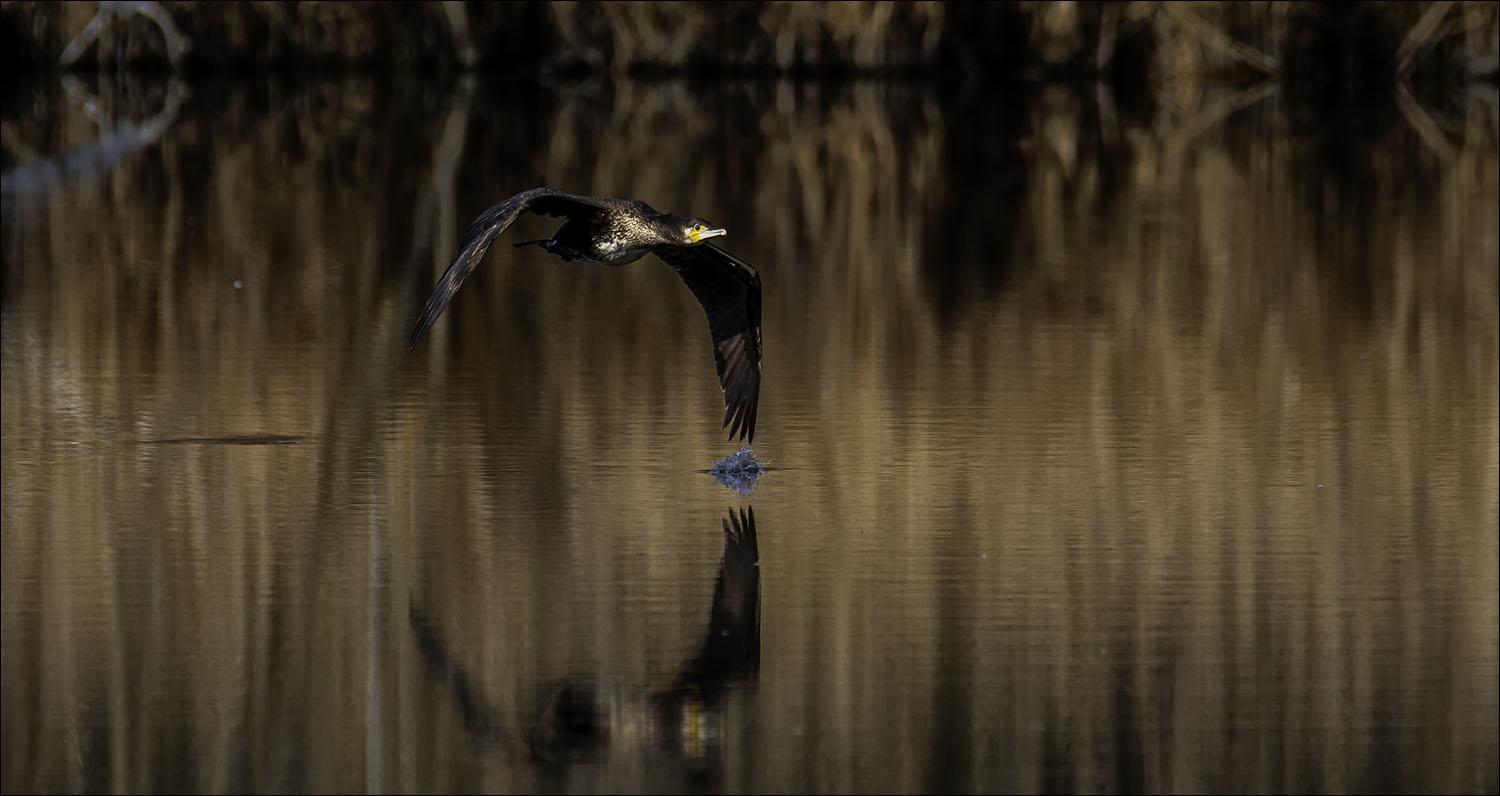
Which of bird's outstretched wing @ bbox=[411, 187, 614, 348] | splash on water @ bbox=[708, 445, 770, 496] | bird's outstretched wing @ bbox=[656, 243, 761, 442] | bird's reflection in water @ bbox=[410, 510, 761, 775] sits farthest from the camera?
bird's outstretched wing @ bbox=[656, 243, 761, 442]

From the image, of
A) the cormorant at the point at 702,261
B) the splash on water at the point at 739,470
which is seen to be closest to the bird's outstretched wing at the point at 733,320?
the cormorant at the point at 702,261

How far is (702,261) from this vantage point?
9992 millimetres

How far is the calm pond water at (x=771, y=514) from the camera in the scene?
6.30 meters

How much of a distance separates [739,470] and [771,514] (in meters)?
0.67

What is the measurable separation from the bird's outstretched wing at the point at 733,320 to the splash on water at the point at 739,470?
0.12m

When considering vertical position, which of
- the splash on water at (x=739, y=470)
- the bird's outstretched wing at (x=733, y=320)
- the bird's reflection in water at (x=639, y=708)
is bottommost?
the bird's reflection in water at (x=639, y=708)

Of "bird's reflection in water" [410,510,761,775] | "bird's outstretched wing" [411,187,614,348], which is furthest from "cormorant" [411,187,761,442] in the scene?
"bird's reflection in water" [410,510,761,775]

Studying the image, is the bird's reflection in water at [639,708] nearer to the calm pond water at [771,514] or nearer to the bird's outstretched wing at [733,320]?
the calm pond water at [771,514]

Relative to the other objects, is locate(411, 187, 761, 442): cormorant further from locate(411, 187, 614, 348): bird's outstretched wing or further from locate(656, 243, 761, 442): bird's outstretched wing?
locate(411, 187, 614, 348): bird's outstretched wing

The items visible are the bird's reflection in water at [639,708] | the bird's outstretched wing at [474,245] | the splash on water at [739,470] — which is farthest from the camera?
the splash on water at [739,470]

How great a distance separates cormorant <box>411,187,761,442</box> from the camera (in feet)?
31.8

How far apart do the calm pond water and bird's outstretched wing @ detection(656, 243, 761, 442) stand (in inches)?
8.1

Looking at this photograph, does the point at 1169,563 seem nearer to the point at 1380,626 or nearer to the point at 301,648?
the point at 1380,626

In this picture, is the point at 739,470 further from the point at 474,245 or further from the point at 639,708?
the point at 639,708
